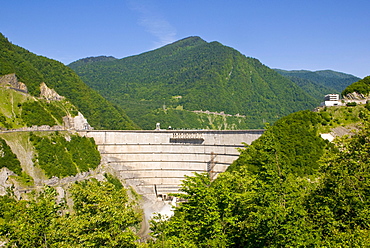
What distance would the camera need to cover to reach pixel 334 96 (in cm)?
7988

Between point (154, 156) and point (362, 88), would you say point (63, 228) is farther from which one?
point (362, 88)

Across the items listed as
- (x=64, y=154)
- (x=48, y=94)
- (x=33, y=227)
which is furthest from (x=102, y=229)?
(x=48, y=94)

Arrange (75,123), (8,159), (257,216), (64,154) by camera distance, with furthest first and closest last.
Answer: (75,123), (64,154), (8,159), (257,216)

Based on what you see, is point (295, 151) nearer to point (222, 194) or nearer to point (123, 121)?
point (222, 194)

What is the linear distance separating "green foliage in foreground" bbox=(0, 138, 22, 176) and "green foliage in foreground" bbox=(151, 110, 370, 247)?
3524 cm

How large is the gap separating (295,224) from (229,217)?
20.3 feet

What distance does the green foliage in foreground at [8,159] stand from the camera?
62.6m

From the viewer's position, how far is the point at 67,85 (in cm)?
11450

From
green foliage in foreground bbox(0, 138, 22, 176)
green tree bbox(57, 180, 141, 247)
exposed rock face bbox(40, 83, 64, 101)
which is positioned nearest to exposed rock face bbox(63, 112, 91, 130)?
exposed rock face bbox(40, 83, 64, 101)

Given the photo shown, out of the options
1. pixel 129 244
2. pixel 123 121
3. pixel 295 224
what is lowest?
pixel 129 244

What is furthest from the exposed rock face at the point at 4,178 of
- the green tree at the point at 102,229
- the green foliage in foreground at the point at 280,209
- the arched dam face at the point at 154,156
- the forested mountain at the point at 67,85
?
the forested mountain at the point at 67,85

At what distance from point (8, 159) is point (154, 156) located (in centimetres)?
2951

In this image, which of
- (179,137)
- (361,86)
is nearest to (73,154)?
(179,137)

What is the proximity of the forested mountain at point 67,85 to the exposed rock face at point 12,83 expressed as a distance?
33.9 ft
